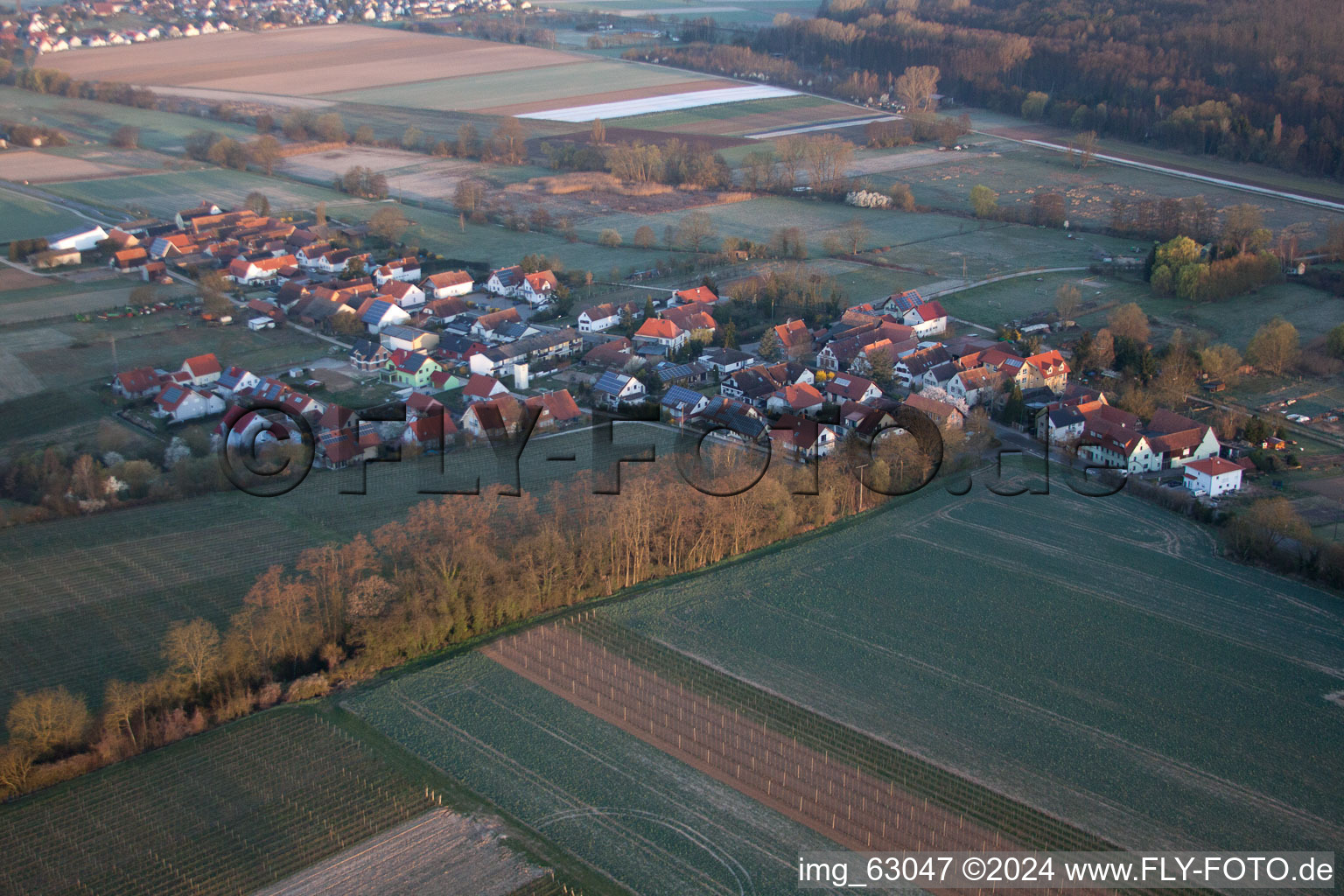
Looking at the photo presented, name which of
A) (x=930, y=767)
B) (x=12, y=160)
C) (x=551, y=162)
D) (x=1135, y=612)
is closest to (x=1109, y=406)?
(x=1135, y=612)

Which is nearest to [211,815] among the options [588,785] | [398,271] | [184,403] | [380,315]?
[588,785]

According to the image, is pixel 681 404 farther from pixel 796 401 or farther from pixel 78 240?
pixel 78 240

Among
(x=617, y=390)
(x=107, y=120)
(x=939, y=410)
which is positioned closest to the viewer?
(x=939, y=410)

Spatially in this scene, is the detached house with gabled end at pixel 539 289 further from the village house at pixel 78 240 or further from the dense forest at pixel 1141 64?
the dense forest at pixel 1141 64

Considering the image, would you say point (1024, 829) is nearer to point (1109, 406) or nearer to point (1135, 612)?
point (1135, 612)

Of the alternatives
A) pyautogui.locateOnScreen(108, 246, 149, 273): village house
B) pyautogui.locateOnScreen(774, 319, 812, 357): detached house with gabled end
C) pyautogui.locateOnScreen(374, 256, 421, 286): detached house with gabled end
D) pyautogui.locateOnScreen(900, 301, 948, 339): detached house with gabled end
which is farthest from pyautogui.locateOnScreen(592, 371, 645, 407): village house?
pyautogui.locateOnScreen(108, 246, 149, 273): village house

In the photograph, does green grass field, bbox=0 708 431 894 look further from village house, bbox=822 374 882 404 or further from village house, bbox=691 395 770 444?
village house, bbox=822 374 882 404
